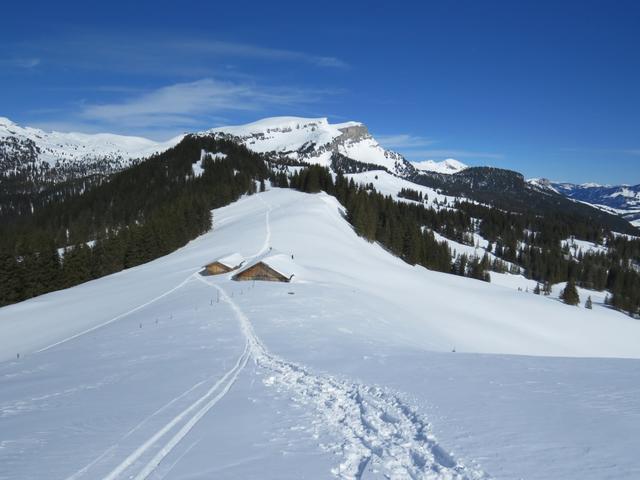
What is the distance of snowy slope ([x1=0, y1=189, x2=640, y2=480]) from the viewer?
7.45 meters

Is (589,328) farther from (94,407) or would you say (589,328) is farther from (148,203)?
(148,203)

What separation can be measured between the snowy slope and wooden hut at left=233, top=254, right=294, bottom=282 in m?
9.59

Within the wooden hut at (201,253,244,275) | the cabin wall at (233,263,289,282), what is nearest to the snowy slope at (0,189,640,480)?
A: the cabin wall at (233,263,289,282)

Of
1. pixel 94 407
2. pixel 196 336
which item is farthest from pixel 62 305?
pixel 94 407

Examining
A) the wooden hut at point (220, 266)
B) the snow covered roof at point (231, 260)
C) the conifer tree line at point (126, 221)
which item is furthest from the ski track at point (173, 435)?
the conifer tree line at point (126, 221)

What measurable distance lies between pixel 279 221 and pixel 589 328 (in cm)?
5284

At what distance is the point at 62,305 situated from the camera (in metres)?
39.7

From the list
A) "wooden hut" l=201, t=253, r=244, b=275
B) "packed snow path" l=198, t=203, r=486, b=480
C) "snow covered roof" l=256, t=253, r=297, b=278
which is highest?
"packed snow path" l=198, t=203, r=486, b=480

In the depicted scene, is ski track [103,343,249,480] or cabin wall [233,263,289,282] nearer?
ski track [103,343,249,480]

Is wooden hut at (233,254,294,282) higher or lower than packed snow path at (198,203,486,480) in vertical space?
lower

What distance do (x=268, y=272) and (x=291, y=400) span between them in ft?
106

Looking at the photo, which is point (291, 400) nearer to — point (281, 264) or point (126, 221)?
point (281, 264)

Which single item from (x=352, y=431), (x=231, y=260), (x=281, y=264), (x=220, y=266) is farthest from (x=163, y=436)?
(x=231, y=260)

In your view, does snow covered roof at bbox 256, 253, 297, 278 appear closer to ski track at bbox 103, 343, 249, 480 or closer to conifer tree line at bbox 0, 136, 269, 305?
ski track at bbox 103, 343, 249, 480
